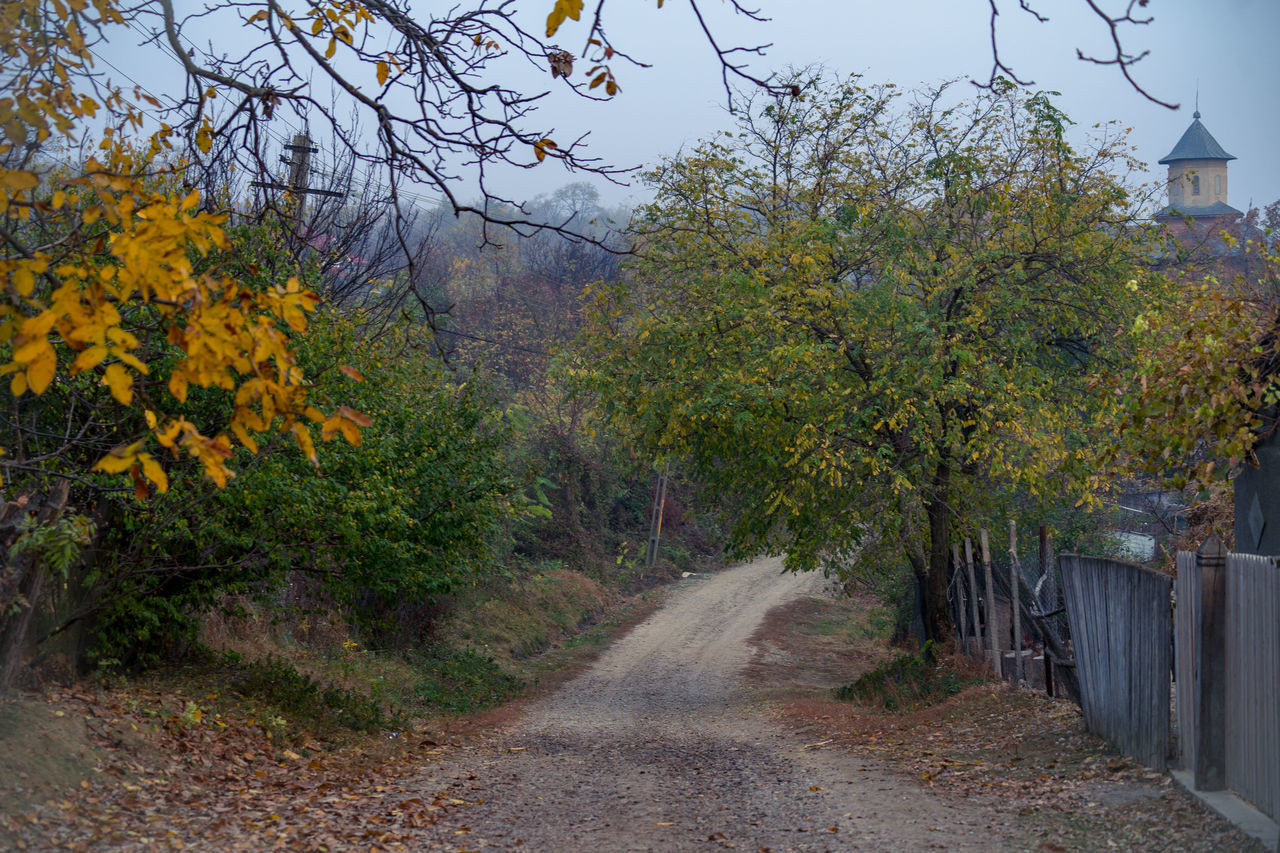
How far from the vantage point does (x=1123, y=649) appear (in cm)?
728

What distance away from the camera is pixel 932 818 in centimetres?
674

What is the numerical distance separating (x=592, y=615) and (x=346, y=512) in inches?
677

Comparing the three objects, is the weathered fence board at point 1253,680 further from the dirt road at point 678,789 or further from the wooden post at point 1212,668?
the dirt road at point 678,789

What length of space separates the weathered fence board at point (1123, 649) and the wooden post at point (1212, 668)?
499mm

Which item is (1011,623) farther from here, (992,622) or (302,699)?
(302,699)

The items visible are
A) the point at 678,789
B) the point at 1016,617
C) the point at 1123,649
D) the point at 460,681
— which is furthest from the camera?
the point at 460,681

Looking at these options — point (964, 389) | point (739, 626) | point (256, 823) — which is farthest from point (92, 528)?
point (739, 626)

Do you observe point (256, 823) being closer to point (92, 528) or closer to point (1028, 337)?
point (92, 528)

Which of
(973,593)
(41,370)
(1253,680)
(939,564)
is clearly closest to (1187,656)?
(1253,680)

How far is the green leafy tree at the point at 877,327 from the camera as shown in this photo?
12.9 metres

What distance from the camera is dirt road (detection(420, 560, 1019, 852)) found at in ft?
21.5

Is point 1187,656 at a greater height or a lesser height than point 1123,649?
greater

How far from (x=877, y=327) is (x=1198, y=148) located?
74.8 metres

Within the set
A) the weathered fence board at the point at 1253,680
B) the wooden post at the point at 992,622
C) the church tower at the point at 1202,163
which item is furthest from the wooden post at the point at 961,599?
the church tower at the point at 1202,163
